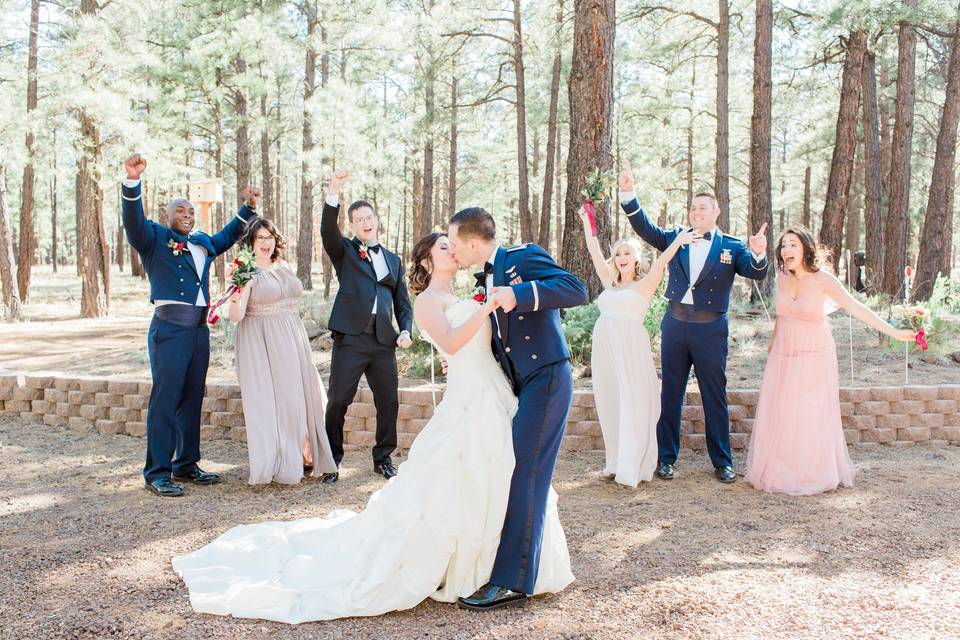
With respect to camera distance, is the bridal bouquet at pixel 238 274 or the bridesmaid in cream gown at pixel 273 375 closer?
the bridal bouquet at pixel 238 274

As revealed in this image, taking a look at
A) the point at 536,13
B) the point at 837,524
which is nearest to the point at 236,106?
the point at 536,13

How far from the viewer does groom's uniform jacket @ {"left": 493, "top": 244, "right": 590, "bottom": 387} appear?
10.3 ft

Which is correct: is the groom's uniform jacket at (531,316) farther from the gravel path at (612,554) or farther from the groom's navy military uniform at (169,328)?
the groom's navy military uniform at (169,328)

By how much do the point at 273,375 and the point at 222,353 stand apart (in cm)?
429

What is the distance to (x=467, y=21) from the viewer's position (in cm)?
1642

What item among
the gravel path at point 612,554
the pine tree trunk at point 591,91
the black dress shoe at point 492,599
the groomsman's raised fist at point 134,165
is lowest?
the gravel path at point 612,554

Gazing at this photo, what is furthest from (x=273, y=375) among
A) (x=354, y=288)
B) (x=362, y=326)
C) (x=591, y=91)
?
(x=591, y=91)

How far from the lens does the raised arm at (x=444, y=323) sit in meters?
3.09

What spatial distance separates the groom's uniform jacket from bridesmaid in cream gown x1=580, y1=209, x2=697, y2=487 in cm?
194

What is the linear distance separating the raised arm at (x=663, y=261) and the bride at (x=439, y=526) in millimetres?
2235

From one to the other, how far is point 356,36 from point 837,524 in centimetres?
1648

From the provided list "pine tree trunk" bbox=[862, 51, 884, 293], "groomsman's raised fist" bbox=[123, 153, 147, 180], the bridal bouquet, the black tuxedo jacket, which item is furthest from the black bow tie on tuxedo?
"pine tree trunk" bbox=[862, 51, 884, 293]

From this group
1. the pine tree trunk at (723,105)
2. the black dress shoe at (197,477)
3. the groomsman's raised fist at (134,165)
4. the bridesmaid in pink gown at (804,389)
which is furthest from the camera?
the pine tree trunk at (723,105)

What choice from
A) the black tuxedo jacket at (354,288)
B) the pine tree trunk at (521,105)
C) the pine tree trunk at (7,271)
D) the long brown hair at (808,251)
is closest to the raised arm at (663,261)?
the long brown hair at (808,251)
